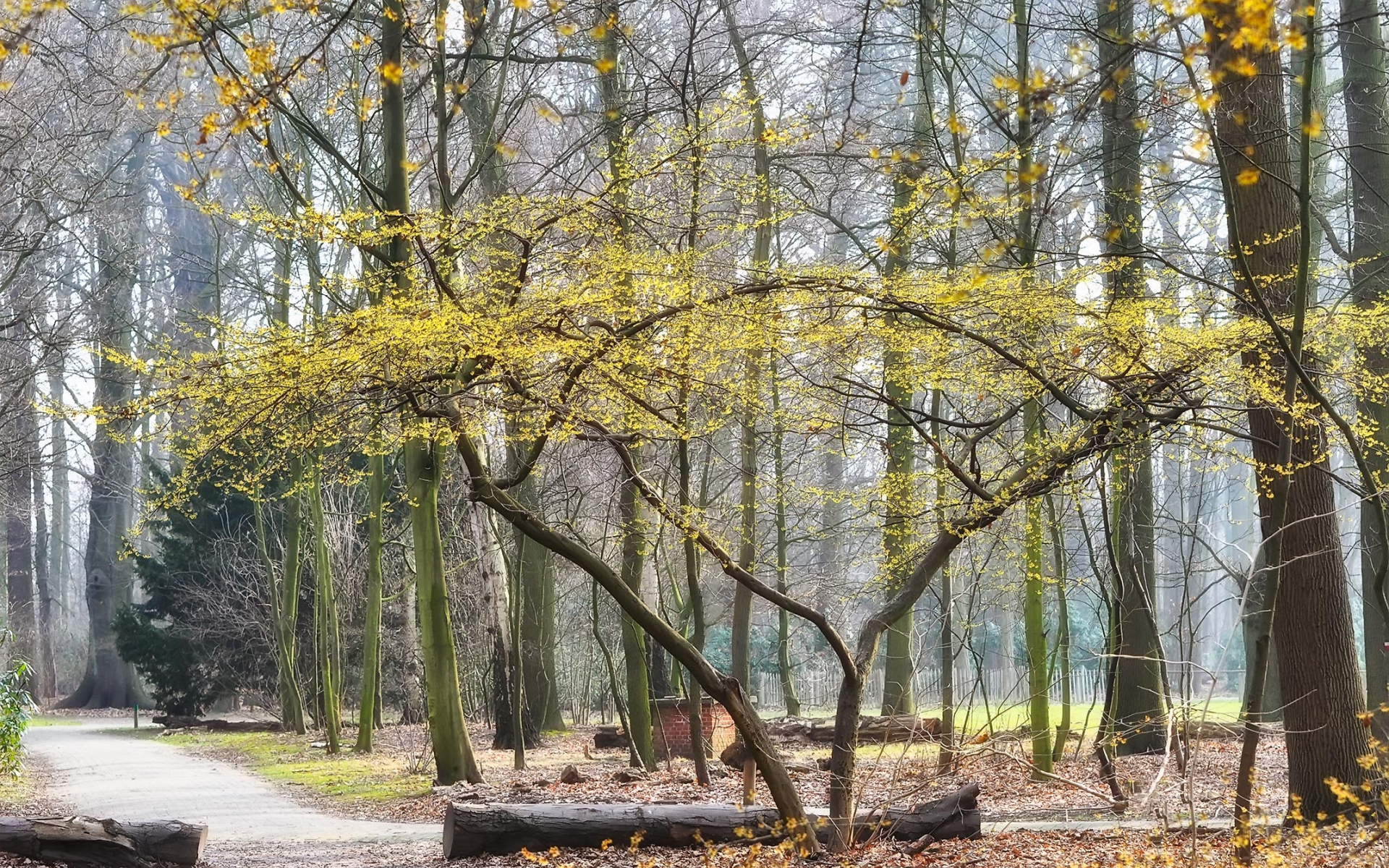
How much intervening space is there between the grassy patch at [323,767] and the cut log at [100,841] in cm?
399

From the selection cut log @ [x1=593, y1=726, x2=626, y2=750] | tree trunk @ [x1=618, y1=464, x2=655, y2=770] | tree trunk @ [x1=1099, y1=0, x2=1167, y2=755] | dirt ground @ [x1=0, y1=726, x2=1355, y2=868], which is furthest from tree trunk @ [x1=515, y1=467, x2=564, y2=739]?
tree trunk @ [x1=1099, y1=0, x2=1167, y2=755]

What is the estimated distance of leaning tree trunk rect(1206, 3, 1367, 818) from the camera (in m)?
7.31

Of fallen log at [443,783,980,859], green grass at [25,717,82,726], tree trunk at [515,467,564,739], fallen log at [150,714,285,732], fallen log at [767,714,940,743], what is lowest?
green grass at [25,717,82,726]

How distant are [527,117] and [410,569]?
6779 mm

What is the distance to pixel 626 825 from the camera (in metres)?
7.28

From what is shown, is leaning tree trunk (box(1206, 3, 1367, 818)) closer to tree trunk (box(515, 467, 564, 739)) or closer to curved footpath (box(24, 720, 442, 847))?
curved footpath (box(24, 720, 442, 847))

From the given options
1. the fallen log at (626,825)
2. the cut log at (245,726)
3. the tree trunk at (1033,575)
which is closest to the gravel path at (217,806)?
the fallen log at (626,825)

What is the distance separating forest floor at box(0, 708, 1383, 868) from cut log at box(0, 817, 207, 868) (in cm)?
37

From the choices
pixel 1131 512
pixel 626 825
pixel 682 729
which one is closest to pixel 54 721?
pixel 682 729

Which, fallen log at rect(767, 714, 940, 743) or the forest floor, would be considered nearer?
the forest floor

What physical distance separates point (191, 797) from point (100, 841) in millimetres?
4769

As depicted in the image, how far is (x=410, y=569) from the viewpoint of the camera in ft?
58.5

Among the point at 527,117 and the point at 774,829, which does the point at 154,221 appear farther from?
the point at 774,829

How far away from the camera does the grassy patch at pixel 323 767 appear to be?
1145 cm
